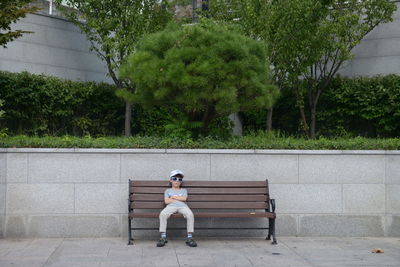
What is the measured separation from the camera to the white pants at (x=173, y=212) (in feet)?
27.8

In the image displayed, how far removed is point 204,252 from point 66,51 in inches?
336

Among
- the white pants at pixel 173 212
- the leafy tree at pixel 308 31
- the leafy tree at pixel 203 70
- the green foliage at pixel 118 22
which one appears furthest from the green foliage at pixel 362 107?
the white pants at pixel 173 212

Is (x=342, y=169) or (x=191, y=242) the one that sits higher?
(x=342, y=169)

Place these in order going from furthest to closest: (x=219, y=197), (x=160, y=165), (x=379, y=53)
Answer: (x=379, y=53), (x=160, y=165), (x=219, y=197)

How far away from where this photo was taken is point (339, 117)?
13391mm

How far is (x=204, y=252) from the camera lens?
802 cm

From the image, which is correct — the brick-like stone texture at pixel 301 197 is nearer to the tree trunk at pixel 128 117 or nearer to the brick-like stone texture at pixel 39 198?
the brick-like stone texture at pixel 39 198

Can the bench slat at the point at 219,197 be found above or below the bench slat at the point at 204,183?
below

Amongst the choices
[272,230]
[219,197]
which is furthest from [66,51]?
[272,230]

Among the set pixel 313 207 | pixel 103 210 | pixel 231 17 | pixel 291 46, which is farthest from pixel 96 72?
pixel 313 207

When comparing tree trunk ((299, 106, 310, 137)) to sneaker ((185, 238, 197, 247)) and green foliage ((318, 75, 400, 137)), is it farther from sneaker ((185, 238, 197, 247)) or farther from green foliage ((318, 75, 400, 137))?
sneaker ((185, 238, 197, 247))

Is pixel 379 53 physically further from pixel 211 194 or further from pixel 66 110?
pixel 66 110

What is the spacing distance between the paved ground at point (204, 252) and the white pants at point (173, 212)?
29cm

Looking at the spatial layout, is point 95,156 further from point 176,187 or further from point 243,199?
point 243,199
